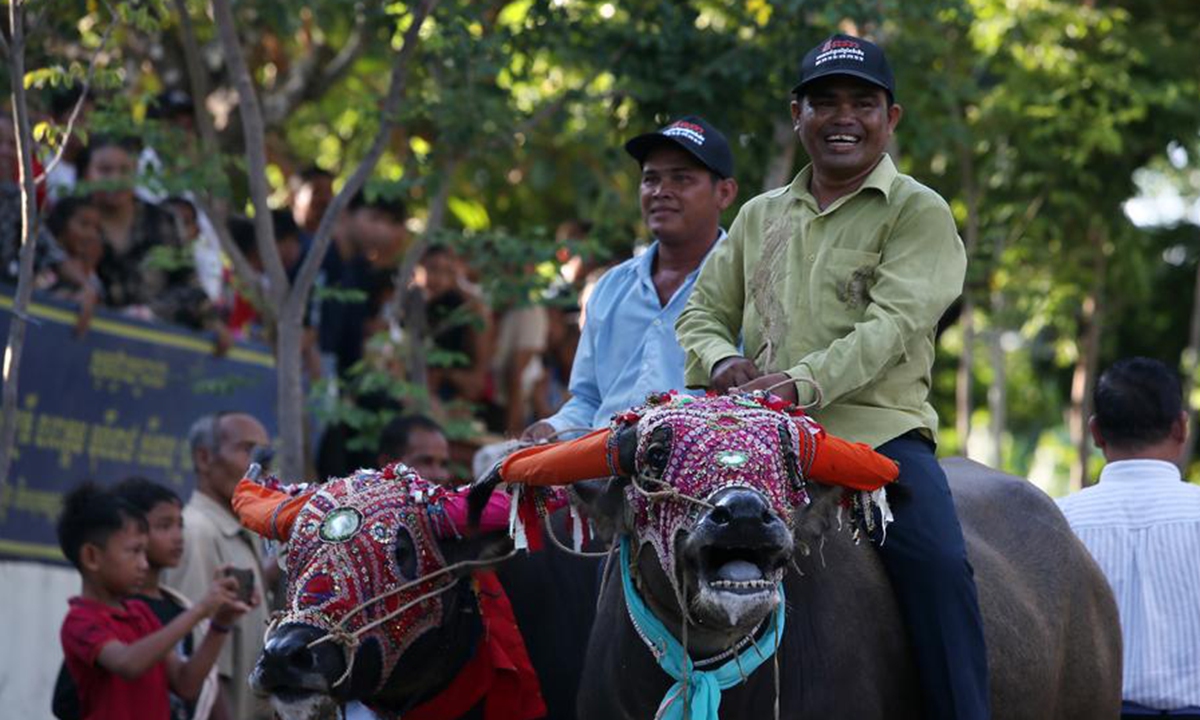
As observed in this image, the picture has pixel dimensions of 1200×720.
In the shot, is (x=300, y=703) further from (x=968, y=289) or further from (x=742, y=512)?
(x=968, y=289)

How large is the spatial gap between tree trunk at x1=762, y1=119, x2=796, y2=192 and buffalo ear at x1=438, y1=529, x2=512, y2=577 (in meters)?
5.60

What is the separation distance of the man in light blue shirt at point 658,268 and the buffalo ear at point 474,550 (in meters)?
0.80

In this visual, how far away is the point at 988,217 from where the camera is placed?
15.9 m

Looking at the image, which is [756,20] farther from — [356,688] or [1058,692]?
[356,688]

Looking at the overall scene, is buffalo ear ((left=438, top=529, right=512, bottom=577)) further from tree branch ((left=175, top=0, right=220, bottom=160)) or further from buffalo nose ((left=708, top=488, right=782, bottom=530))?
tree branch ((left=175, top=0, right=220, bottom=160))

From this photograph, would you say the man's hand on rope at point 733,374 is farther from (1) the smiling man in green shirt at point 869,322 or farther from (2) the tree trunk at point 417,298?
(2) the tree trunk at point 417,298

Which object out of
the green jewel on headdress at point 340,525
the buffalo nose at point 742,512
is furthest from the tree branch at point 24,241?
the buffalo nose at point 742,512

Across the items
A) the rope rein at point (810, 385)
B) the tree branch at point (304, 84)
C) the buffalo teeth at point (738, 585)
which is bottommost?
the buffalo teeth at point (738, 585)

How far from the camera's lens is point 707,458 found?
5512 millimetres

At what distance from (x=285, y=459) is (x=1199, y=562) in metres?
4.32

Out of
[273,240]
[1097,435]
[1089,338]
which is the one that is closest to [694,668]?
[1097,435]

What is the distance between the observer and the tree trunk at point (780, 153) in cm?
1202

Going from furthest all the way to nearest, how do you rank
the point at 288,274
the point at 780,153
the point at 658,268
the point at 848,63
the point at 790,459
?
the point at 288,274, the point at 780,153, the point at 658,268, the point at 848,63, the point at 790,459

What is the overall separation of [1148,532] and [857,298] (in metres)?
2.19
